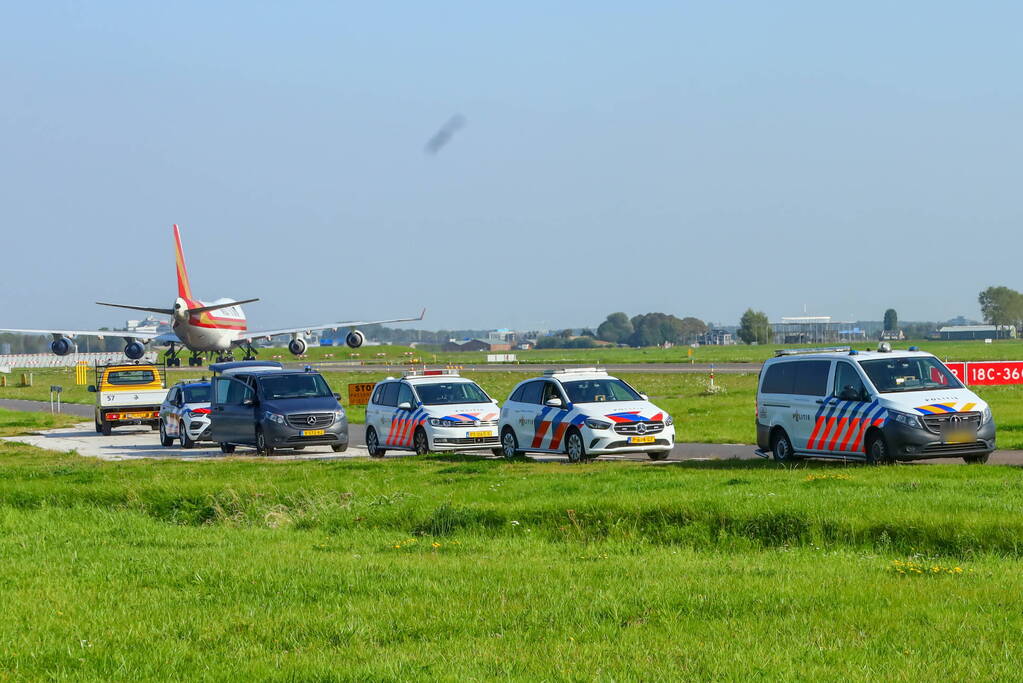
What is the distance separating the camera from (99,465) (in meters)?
23.7

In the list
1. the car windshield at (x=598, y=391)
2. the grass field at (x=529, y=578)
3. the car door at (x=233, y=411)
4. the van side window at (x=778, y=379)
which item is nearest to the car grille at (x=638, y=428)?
the car windshield at (x=598, y=391)

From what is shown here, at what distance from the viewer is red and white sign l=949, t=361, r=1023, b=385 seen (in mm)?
33759

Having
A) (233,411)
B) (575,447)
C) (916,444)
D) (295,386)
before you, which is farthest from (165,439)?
(916,444)

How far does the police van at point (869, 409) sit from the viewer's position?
1873 centimetres

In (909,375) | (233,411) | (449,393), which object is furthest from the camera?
(233,411)

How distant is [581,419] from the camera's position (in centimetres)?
2231

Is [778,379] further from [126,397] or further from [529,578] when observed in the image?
[126,397]

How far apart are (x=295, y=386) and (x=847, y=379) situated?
1367 cm

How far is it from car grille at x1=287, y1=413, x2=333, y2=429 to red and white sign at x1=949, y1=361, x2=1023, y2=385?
A: 1731 cm

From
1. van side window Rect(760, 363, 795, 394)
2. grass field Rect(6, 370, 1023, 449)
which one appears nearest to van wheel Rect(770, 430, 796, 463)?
van side window Rect(760, 363, 795, 394)

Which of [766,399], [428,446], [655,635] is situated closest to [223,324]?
[428,446]

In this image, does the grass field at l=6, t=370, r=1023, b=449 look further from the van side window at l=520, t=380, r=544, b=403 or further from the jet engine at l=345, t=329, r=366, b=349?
the van side window at l=520, t=380, r=544, b=403

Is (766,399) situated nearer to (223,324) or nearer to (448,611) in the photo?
(448,611)

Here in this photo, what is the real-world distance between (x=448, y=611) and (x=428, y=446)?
15952 millimetres
